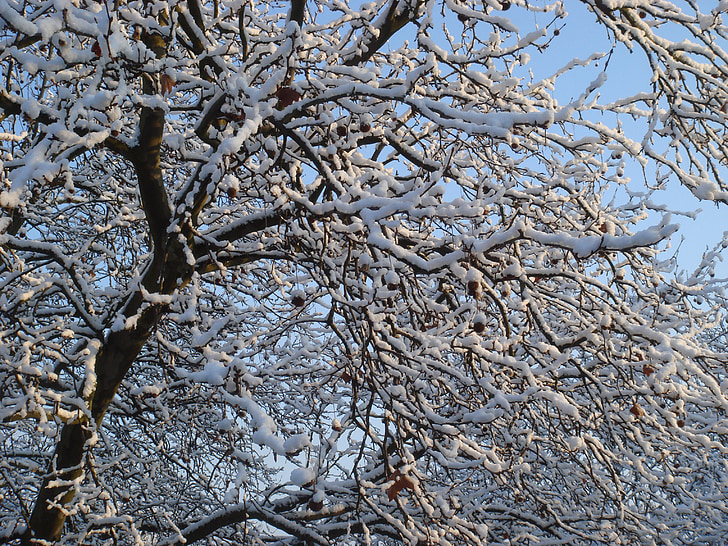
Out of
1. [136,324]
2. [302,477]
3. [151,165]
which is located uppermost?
[151,165]

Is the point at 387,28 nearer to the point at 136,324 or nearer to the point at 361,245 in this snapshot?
the point at 361,245

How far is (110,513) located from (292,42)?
2965 millimetres

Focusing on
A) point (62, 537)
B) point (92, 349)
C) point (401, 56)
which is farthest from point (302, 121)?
point (62, 537)

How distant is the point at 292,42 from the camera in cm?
279

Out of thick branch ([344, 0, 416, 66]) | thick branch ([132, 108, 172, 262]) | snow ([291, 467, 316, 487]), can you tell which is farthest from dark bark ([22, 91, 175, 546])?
snow ([291, 467, 316, 487])

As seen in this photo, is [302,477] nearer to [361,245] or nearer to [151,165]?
[361,245]

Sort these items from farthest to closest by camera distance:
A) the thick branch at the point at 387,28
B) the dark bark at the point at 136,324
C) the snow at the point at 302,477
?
the thick branch at the point at 387,28 → the dark bark at the point at 136,324 → the snow at the point at 302,477

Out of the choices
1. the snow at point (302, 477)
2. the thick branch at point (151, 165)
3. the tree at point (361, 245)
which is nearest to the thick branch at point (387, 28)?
the tree at point (361, 245)

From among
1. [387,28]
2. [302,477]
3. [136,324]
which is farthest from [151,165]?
[302,477]

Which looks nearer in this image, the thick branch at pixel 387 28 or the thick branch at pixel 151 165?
the thick branch at pixel 151 165

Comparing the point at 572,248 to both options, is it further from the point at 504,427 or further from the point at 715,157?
the point at 504,427

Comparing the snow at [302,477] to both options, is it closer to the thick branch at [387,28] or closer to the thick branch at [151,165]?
the thick branch at [151,165]

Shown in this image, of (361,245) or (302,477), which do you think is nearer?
(302,477)

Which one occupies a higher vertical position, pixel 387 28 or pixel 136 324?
pixel 387 28
